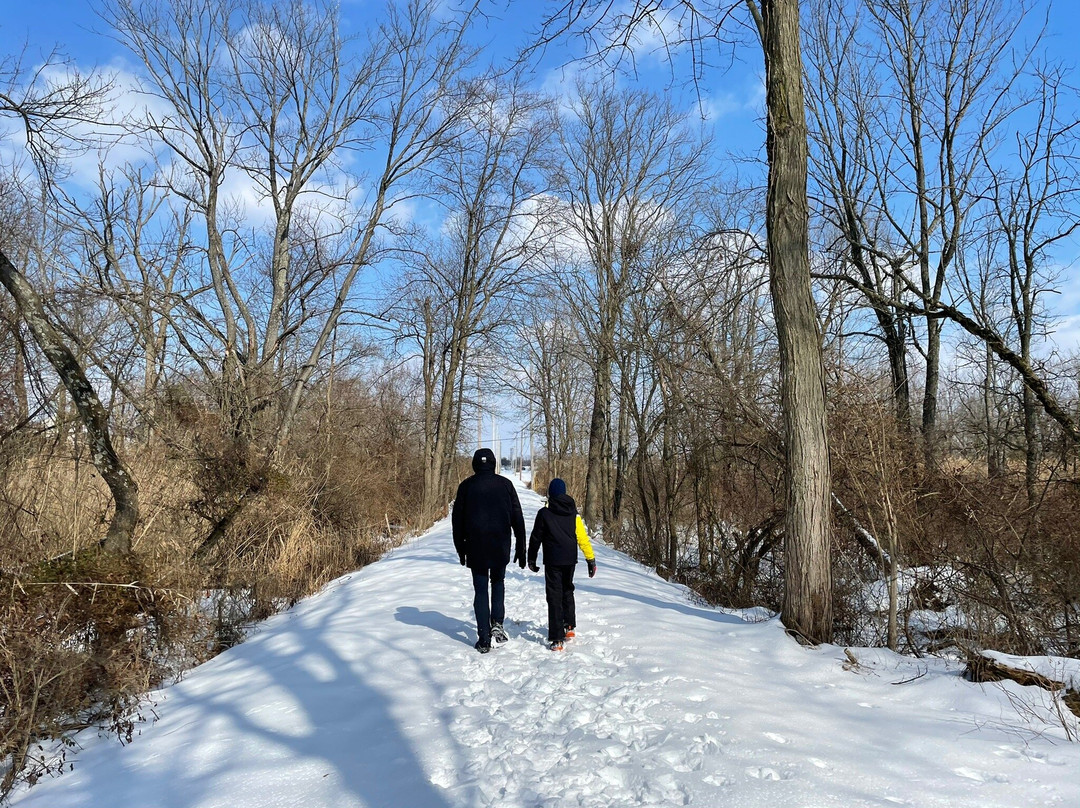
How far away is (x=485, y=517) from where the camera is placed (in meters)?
6.48

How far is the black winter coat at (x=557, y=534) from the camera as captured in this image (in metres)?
6.56

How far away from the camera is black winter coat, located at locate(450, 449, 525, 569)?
6.36 metres

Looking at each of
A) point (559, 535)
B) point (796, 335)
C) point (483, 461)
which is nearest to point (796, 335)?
point (796, 335)

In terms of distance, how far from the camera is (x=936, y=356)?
1526cm

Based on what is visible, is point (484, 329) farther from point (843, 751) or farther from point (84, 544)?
point (843, 751)

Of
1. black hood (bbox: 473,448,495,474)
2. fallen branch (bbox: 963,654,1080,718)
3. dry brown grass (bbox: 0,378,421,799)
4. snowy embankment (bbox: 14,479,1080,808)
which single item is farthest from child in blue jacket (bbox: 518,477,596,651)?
dry brown grass (bbox: 0,378,421,799)

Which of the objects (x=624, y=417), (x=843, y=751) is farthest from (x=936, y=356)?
(x=843, y=751)

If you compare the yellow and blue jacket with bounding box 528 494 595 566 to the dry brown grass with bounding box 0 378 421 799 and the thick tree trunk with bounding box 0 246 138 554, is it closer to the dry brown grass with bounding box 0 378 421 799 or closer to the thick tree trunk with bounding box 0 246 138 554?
the dry brown grass with bounding box 0 378 421 799

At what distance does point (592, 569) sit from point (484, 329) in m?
17.0

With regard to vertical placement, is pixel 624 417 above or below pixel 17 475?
above

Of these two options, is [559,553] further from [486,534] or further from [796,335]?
[796,335]

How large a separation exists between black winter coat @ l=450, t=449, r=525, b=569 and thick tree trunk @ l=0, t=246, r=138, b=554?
3.59 metres

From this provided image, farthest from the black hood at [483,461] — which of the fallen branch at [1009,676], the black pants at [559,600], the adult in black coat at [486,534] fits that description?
the fallen branch at [1009,676]

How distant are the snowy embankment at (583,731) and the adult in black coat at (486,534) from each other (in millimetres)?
370
